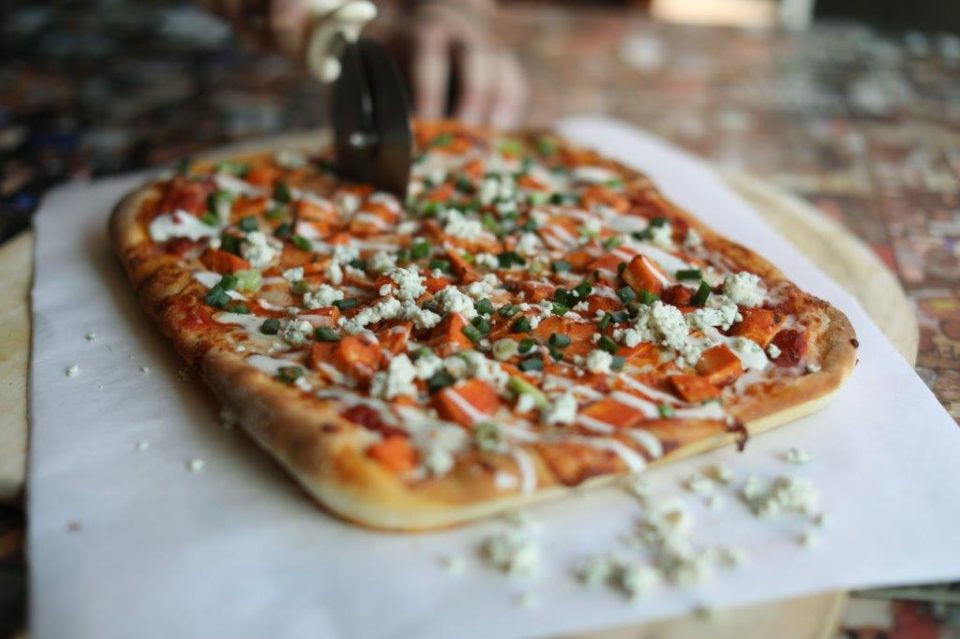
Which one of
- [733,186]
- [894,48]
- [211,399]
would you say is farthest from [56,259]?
[894,48]

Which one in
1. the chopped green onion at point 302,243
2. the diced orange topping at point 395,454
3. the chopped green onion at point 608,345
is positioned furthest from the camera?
the chopped green onion at point 302,243

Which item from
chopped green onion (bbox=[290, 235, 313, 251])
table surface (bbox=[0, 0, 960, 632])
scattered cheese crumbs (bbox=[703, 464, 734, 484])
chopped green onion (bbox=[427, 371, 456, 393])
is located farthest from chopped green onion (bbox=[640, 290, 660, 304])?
chopped green onion (bbox=[290, 235, 313, 251])

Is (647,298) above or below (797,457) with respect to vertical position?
above

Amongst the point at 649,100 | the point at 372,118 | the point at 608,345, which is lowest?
the point at 649,100

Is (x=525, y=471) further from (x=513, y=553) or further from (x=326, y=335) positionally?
(x=326, y=335)

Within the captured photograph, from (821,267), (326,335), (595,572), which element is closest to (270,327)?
(326,335)

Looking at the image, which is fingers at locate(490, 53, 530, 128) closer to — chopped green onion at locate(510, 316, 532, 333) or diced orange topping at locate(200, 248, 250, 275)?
diced orange topping at locate(200, 248, 250, 275)

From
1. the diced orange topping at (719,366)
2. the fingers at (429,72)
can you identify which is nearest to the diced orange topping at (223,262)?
the diced orange topping at (719,366)

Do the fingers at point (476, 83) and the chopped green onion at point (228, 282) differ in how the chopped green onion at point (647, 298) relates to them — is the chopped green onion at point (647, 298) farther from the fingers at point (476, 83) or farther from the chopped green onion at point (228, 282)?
the fingers at point (476, 83)
